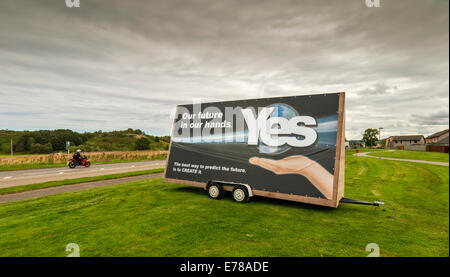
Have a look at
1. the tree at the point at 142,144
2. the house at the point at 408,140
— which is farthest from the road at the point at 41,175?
the tree at the point at 142,144

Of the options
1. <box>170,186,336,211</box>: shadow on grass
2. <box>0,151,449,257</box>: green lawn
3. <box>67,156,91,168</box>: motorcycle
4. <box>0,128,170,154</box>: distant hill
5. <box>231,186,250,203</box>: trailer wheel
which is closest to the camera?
<box>0,151,449,257</box>: green lawn

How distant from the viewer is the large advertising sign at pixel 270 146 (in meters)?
6.82

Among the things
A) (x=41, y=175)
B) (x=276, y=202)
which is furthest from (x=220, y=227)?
(x=41, y=175)

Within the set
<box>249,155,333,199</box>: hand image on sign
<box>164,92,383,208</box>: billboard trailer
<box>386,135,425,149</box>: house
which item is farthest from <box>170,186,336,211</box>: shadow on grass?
<box>386,135,425,149</box>: house

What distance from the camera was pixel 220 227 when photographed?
5.56m

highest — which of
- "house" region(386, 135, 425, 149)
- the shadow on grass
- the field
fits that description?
"house" region(386, 135, 425, 149)

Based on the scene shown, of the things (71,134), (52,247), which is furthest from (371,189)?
(71,134)

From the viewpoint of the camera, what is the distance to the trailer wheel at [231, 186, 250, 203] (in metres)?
7.89

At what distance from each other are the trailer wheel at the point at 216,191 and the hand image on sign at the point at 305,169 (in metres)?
1.84

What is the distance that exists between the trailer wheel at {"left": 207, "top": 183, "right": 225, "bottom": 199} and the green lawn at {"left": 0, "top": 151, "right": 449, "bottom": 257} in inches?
11.7

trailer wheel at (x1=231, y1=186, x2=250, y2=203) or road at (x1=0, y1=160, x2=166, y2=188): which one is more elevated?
trailer wheel at (x1=231, y1=186, x2=250, y2=203)

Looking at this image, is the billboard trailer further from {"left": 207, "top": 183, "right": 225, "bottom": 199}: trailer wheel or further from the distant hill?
the distant hill
